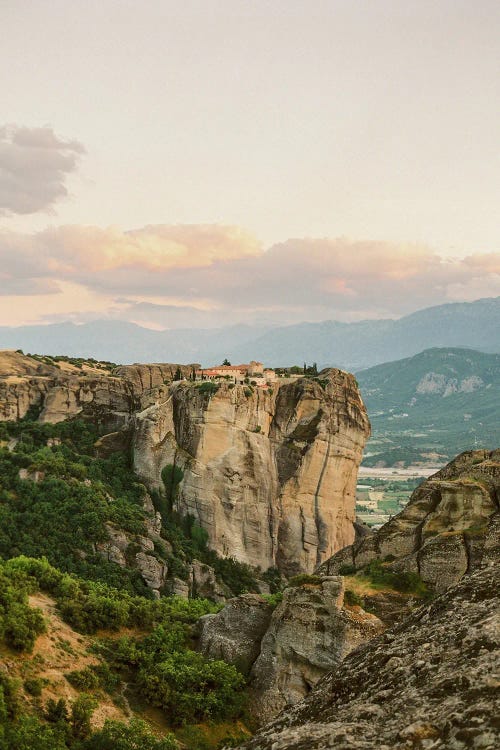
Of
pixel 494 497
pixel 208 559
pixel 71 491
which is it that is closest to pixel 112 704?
pixel 494 497

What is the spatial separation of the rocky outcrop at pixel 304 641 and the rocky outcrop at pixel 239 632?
1.17 meters

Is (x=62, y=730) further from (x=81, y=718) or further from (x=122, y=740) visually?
(x=122, y=740)

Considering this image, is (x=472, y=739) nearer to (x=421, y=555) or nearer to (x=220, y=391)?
(x=421, y=555)

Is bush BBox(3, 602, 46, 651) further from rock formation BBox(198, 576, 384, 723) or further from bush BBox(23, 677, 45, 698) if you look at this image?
rock formation BBox(198, 576, 384, 723)

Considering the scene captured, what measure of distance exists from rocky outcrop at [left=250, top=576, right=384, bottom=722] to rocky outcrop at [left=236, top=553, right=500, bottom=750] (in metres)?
17.0

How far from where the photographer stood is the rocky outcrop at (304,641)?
2847 centimetres

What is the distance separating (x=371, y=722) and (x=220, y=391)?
67.3 m

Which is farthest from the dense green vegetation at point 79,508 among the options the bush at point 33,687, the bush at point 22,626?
the bush at point 33,687

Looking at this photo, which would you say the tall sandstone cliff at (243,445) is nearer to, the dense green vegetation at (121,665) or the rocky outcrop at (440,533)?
the rocky outcrop at (440,533)

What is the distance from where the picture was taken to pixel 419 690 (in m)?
9.51

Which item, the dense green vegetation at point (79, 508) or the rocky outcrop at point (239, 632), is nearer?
the rocky outcrop at point (239, 632)

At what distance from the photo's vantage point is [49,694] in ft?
85.7

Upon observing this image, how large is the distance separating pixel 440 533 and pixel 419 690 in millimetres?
25002

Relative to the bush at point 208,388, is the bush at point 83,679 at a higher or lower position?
lower
